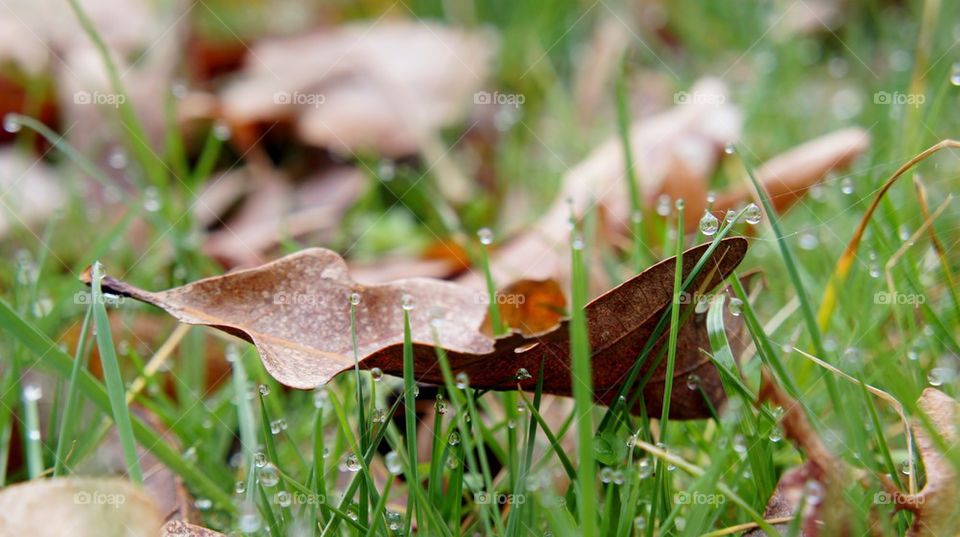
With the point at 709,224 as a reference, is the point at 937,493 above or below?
below

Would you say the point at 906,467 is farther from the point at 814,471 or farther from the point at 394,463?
the point at 394,463

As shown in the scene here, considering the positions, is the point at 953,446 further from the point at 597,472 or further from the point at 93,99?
the point at 93,99

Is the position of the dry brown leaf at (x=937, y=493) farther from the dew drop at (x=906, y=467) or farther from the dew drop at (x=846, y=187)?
the dew drop at (x=846, y=187)

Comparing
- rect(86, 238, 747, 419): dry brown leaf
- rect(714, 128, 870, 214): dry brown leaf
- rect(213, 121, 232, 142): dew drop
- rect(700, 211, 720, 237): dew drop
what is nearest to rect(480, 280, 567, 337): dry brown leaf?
rect(86, 238, 747, 419): dry brown leaf

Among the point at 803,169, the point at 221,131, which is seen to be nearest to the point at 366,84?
the point at 221,131

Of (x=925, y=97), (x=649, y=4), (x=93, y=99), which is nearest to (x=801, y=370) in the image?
(x=925, y=97)

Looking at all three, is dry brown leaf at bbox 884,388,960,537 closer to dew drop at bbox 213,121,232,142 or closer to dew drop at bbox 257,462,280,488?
dew drop at bbox 257,462,280,488
